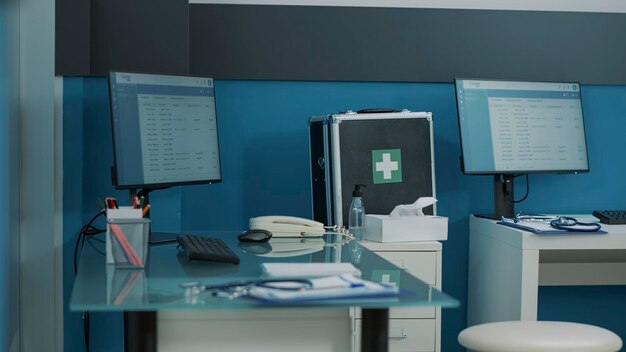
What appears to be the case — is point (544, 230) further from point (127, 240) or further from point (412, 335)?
point (127, 240)

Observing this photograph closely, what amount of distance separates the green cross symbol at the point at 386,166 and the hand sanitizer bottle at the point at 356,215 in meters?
0.14

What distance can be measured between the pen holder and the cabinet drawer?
109 centimetres

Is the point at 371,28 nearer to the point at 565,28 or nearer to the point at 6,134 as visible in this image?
the point at 565,28

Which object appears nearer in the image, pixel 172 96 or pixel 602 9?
pixel 172 96

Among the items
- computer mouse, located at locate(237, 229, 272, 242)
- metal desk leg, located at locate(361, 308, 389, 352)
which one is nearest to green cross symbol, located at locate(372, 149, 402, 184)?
computer mouse, located at locate(237, 229, 272, 242)

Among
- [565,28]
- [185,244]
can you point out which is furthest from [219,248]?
[565,28]

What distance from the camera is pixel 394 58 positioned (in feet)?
11.8

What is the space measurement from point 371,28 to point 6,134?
1.54 meters

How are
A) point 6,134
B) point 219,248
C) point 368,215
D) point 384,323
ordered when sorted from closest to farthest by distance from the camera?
1. point 384,323
2. point 219,248
3. point 6,134
4. point 368,215

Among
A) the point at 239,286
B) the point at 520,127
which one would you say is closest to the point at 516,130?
the point at 520,127

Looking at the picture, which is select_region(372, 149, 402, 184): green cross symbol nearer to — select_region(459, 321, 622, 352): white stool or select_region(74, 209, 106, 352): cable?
select_region(459, 321, 622, 352): white stool

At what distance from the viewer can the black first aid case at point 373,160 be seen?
3203 mm

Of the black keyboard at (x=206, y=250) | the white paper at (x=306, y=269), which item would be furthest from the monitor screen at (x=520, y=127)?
the white paper at (x=306, y=269)

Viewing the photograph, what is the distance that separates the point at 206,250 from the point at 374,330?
584 mm
